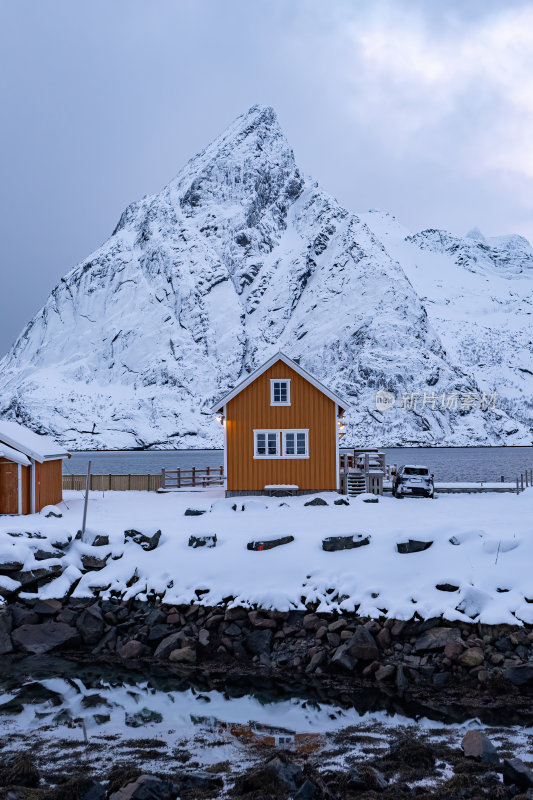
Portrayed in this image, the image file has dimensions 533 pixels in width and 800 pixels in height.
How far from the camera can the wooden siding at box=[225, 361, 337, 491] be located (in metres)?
32.2

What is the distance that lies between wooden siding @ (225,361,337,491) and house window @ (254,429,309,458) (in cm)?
21

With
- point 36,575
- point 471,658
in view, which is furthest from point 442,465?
point 471,658

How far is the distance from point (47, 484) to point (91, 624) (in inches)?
453

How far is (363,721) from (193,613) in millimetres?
6144

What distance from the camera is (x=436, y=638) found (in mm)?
14836

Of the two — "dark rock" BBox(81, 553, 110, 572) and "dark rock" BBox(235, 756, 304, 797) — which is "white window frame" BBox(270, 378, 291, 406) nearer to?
"dark rock" BBox(81, 553, 110, 572)

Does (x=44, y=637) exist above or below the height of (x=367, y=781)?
below

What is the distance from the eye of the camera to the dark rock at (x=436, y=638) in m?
14.7

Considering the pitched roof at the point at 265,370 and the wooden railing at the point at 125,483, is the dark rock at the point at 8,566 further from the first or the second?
the wooden railing at the point at 125,483

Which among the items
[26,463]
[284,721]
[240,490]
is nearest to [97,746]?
[284,721]

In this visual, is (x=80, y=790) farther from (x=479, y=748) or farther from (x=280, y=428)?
(x=280, y=428)

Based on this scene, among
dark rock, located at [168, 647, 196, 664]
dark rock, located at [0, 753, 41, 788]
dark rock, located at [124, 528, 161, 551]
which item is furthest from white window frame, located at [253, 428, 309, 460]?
dark rock, located at [0, 753, 41, 788]

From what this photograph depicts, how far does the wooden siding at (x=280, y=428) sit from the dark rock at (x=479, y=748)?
2147cm

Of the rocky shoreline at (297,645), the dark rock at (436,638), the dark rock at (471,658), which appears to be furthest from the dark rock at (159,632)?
the dark rock at (471,658)
